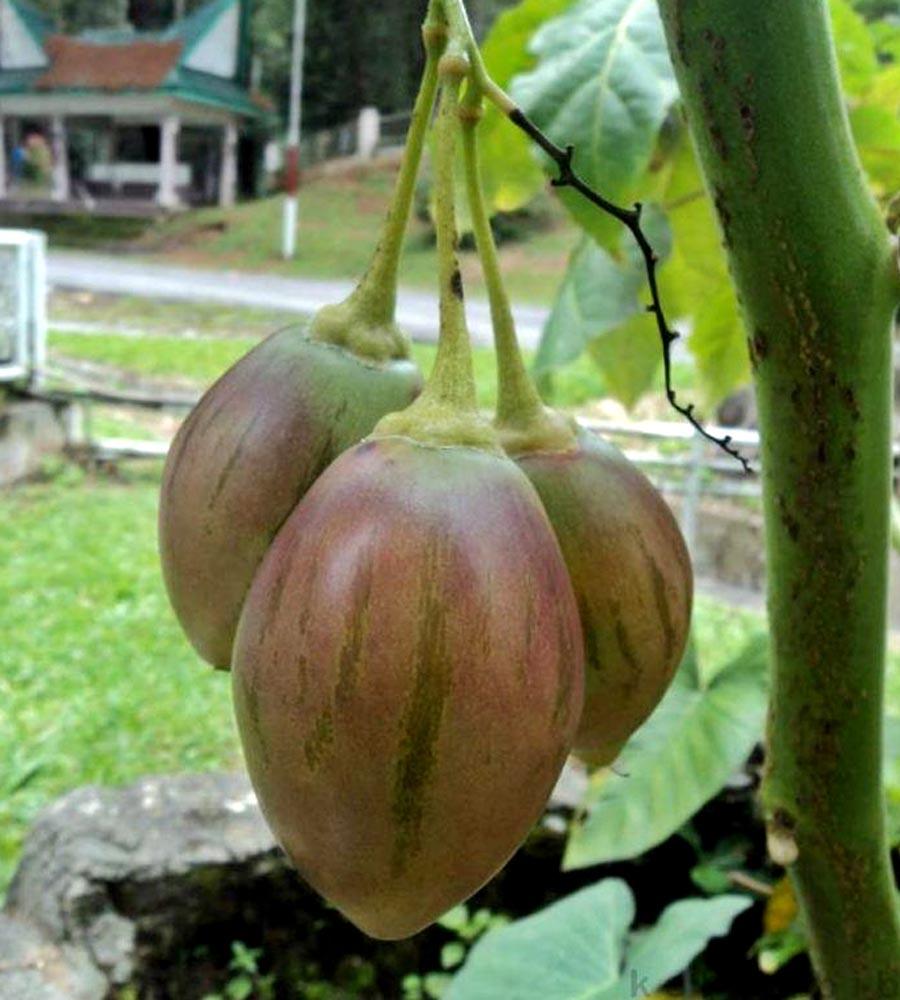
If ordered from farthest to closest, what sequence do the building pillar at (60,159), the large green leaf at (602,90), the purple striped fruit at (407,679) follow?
the building pillar at (60,159) → the large green leaf at (602,90) → the purple striped fruit at (407,679)

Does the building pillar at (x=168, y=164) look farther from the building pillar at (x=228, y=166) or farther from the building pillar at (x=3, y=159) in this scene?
the building pillar at (x=3, y=159)

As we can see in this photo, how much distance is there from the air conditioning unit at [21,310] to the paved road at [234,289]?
15.1 feet

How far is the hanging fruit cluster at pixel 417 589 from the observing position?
1.37 feet

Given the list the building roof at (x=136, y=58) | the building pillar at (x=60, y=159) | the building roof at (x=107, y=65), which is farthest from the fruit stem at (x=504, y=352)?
the building pillar at (x=60, y=159)

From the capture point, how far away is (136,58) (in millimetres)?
22156

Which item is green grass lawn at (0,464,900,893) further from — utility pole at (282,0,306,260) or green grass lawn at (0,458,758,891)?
utility pole at (282,0,306,260)

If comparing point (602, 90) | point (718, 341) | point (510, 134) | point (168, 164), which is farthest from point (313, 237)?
point (602, 90)

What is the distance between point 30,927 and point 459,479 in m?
1.91

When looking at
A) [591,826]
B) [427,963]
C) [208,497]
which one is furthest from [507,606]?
[427,963]

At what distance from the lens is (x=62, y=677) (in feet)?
12.2

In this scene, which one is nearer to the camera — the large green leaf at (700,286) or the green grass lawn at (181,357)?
the large green leaf at (700,286)

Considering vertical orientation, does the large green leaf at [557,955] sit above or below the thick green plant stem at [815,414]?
below

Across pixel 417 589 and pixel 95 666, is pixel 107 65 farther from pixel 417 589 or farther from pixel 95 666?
pixel 417 589

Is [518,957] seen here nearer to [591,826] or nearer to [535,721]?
[591,826]
